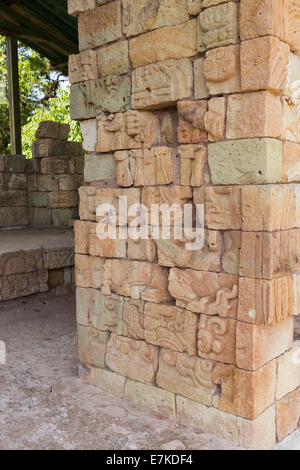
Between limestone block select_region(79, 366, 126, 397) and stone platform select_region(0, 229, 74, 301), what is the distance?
10.4ft

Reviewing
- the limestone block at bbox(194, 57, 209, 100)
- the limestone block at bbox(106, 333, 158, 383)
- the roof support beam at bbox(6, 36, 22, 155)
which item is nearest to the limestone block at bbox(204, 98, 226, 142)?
the limestone block at bbox(194, 57, 209, 100)

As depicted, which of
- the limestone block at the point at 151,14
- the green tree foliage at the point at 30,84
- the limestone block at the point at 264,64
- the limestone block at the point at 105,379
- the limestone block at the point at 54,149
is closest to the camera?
the limestone block at the point at 264,64

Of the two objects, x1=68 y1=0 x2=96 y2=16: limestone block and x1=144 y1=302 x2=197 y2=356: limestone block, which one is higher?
x1=68 y1=0 x2=96 y2=16: limestone block

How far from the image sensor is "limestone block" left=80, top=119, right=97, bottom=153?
3807 millimetres

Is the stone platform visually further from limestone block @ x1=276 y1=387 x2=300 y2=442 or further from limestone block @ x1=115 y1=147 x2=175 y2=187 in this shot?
limestone block @ x1=276 y1=387 x2=300 y2=442

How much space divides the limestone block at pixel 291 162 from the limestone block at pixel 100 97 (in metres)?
1.34

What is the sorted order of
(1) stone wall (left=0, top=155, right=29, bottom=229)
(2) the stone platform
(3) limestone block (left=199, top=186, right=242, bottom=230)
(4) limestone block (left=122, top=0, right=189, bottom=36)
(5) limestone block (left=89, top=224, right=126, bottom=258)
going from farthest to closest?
(1) stone wall (left=0, top=155, right=29, bottom=229) → (2) the stone platform → (5) limestone block (left=89, top=224, right=126, bottom=258) → (4) limestone block (left=122, top=0, right=189, bottom=36) → (3) limestone block (left=199, top=186, right=242, bottom=230)

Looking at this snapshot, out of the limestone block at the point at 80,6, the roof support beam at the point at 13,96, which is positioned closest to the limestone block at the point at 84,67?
the limestone block at the point at 80,6

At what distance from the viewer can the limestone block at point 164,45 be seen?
3061 mm

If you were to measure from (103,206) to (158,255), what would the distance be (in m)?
0.72

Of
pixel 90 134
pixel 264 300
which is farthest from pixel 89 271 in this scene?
pixel 264 300

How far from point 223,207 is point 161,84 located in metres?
1.06

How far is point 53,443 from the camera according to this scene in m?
3.11

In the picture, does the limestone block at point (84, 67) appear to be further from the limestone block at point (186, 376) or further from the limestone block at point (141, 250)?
the limestone block at point (186, 376)
